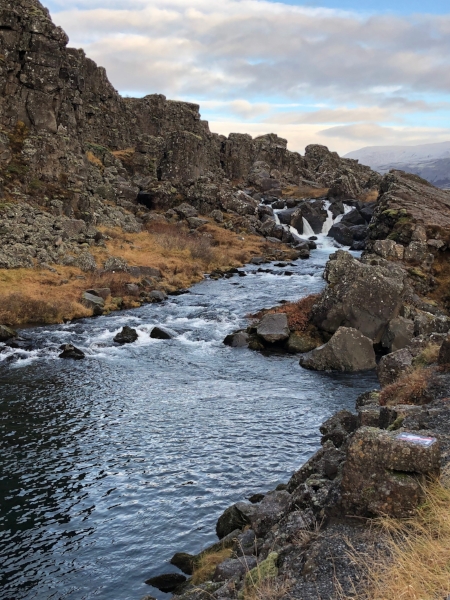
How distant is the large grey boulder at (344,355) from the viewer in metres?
28.8

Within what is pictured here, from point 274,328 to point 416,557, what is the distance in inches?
1046

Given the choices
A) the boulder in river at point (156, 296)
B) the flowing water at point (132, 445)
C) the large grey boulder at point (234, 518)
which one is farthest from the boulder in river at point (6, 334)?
the large grey boulder at point (234, 518)

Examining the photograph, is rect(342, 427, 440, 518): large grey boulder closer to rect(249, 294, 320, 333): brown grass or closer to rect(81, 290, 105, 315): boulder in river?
rect(249, 294, 320, 333): brown grass

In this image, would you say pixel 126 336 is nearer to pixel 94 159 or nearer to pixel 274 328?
pixel 274 328

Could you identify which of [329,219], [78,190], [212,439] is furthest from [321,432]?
[329,219]

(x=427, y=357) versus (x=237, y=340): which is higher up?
(x=427, y=357)

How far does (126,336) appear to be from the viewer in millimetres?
33906

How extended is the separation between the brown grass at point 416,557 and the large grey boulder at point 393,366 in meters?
11.6

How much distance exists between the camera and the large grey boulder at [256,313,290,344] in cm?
→ 3309

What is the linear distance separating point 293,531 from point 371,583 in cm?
293

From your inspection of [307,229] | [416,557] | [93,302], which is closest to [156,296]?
[93,302]

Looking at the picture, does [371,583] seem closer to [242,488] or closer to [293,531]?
[293,531]

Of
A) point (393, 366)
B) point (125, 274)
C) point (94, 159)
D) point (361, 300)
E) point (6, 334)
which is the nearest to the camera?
point (393, 366)

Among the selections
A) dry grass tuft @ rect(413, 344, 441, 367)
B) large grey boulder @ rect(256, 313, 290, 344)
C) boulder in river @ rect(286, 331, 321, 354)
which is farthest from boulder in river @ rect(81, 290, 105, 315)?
dry grass tuft @ rect(413, 344, 441, 367)
